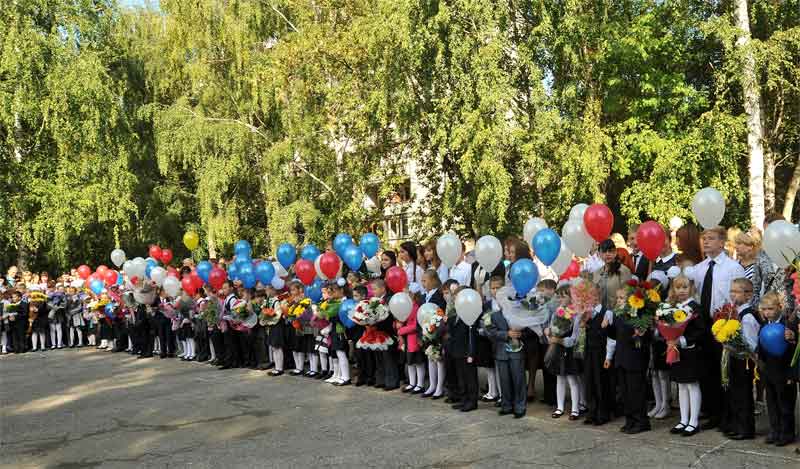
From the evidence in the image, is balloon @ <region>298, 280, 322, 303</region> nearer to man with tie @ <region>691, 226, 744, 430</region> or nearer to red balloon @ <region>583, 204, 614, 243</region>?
red balloon @ <region>583, 204, 614, 243</region>

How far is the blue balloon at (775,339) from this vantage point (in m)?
6.67

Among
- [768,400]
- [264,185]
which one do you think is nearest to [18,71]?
[264,185]

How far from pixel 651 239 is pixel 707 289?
0.89 m

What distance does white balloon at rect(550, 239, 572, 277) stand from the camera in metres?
9.93

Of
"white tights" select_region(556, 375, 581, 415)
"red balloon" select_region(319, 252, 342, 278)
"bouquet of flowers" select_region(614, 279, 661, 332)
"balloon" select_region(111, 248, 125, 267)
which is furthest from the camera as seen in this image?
"balloon" select_region(111, 248, 125, 267)

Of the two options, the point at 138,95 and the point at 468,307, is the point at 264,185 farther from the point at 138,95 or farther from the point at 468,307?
the point at 468,307

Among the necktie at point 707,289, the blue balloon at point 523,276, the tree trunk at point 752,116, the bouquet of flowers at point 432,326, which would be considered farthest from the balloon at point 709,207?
the tree trunk at point 752,116

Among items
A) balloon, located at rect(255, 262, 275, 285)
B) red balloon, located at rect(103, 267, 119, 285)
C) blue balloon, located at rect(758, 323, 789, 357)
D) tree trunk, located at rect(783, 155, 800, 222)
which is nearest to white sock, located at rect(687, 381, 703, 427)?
blue balloon, located at rect(758, 323, 789, 357)

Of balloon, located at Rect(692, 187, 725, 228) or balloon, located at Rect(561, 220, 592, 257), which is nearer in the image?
balloon, located at Rect(692, 187, 725, 228)

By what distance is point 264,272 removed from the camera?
523 inches

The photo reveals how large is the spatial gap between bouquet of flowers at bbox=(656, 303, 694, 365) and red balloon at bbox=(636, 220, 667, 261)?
3.87 ft

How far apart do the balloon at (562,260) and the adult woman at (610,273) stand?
120 cm

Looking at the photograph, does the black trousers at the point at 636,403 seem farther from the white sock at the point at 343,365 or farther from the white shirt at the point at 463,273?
the white sock at the point at 343,365

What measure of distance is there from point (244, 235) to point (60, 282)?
937cm
